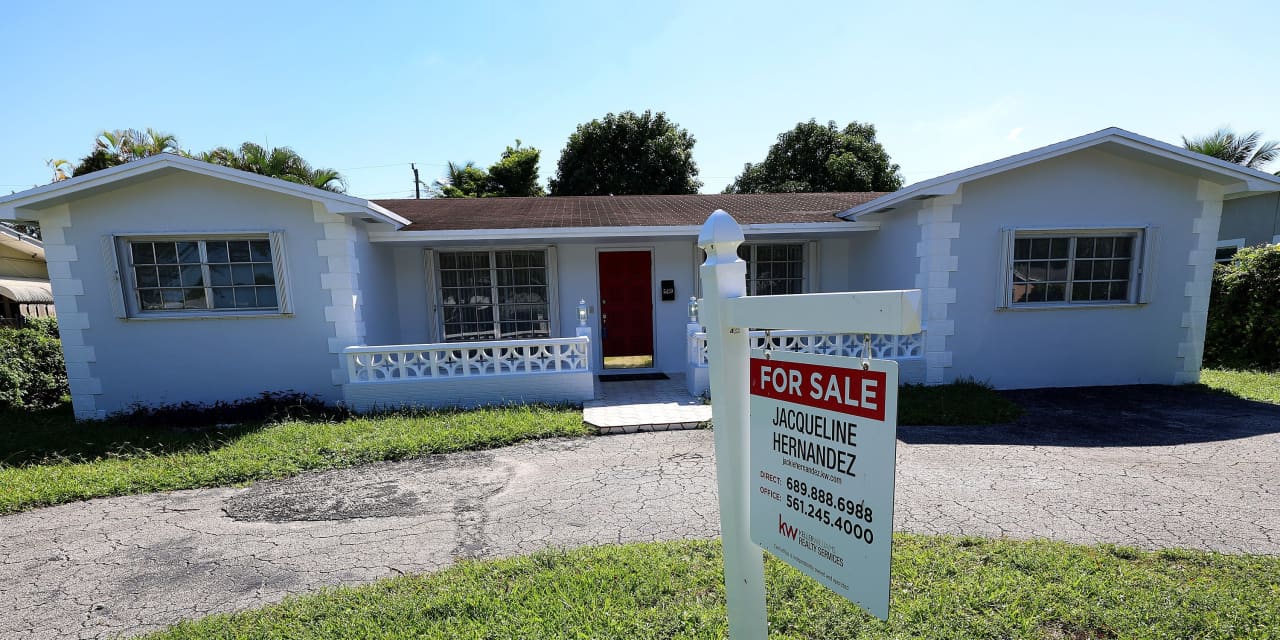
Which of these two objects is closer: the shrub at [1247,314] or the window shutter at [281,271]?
the window shutter at [281,271]

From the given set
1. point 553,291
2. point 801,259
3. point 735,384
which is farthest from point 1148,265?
point 735,384

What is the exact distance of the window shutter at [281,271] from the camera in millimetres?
6965

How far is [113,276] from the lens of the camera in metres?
6.86

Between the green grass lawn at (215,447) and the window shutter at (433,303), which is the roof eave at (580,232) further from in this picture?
the green grass lawn at (215,447)

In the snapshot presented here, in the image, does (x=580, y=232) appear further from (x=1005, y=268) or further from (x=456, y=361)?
(x=1005, y=268)

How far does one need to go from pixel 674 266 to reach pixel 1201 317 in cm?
781

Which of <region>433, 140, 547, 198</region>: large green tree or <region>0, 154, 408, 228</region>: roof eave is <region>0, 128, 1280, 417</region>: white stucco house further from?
<region>433, 140, 547, 198</region>: large green tree

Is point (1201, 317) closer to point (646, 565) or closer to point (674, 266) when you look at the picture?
point (674, 266)

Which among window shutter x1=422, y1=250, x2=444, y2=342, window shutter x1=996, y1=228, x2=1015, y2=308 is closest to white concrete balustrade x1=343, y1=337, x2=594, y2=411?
window shutter x1=422, y1=250, x2=444, y2=342

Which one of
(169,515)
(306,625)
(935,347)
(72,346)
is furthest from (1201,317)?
(72,346)

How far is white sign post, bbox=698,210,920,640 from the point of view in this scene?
158 centimetres

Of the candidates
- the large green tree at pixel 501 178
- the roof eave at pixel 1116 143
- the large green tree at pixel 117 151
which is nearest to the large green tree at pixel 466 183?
the large green tree at pixel 501 178

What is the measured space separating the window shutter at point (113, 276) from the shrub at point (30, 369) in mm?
2398

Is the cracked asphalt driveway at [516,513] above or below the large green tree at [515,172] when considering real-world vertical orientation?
below
